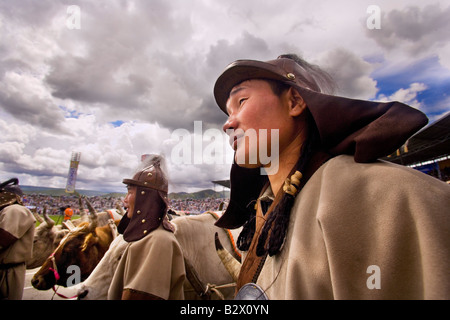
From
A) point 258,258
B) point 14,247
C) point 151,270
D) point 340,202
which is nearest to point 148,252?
point 151,270

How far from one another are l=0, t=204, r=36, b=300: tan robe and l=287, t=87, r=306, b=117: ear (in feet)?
23.0

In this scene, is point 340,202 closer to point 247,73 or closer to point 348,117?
point 348,117

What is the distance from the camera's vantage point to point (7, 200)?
5.64 metres

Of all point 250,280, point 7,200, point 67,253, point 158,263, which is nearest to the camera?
point 250,280

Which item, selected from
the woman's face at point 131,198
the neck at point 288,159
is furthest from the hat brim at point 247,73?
the woman's face at point 131,198

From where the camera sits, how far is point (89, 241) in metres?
4.20

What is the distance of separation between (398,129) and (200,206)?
140 feet

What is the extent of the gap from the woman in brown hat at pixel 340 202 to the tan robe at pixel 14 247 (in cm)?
663

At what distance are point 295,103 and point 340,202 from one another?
0.82 metres

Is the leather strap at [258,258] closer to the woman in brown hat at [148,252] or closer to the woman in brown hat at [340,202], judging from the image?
the woman in brown hat at [340,202]

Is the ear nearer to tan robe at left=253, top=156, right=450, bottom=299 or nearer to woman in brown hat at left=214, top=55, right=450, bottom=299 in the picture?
woman in brown hat at left=214, top=55, right=450, bottom=299

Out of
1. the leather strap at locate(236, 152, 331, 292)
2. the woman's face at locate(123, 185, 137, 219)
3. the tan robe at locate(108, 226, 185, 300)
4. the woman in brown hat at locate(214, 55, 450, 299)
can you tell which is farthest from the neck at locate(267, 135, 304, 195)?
the woman's face at locate(123, 185, 137, 219)
